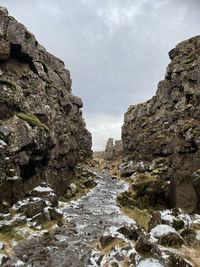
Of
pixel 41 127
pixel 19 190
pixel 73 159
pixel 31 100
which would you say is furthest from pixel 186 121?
pixel 19 190

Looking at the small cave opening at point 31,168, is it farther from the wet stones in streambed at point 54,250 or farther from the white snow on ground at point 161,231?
the white snow on ground at point 161,231

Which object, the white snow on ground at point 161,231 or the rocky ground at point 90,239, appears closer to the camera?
the rocky ground at point 90,239

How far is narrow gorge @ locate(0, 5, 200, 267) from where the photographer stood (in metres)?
19.8

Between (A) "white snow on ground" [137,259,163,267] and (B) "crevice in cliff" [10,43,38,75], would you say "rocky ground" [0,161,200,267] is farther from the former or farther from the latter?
(B) "crevice in cliff" [10,43,38,75]

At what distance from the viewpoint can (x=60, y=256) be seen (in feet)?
66.8

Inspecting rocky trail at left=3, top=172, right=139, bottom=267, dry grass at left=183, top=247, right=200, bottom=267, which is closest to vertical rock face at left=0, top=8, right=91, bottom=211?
rocky trail at left=3, top=172, right=139, bottom=267

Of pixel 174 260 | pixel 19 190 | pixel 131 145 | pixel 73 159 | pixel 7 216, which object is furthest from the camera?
pixel 131 145

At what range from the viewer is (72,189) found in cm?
4609

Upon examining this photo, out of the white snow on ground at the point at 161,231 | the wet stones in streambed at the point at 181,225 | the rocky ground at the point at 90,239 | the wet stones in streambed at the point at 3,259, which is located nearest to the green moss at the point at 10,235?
the rocky ground at the point at 90,239

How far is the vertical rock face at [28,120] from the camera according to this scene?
29.9 metres

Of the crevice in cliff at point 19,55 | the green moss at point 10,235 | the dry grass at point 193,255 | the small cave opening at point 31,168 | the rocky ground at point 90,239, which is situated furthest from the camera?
the crevice in cliff at point 19,55

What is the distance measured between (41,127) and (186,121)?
34.0 m

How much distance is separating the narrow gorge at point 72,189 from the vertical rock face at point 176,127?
230mm

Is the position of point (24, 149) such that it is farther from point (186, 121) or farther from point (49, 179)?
point (186, 121)
